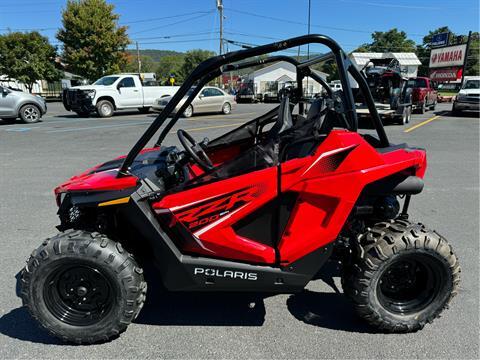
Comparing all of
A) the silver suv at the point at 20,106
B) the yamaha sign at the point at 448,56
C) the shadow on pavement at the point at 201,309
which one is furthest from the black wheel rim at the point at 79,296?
the yamaha sign at the point at 448,56

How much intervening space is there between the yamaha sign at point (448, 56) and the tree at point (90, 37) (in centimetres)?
3334

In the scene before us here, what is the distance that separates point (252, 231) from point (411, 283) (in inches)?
49.8

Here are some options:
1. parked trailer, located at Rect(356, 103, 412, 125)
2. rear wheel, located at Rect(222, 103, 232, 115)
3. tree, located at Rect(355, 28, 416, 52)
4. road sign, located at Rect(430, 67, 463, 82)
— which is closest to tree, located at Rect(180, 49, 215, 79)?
tree, located at Rect(355, 28, 416, 52)

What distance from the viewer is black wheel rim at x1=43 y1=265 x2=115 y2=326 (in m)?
2.41

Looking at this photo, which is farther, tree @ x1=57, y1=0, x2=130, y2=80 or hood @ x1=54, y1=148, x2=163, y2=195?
tree @ x1=57, y1=0, x2=130, y2=80

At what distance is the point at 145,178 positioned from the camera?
8.27 ft

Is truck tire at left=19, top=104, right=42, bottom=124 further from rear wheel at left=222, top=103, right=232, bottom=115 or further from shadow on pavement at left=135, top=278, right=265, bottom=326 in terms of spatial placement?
shadow on pavement at left=135, top=278, right=265, bottom=326

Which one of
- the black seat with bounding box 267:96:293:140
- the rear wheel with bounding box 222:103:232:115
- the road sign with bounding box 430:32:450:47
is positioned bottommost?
the rear wheel with bounding box 222:103:232:115

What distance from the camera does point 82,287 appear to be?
2434 millimetres

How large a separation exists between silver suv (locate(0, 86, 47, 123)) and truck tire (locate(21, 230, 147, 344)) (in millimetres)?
14426

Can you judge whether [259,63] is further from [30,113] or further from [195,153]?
[30,113]

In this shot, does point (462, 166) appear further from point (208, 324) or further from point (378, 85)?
point (378, 85)

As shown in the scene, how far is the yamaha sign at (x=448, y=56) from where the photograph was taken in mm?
37228

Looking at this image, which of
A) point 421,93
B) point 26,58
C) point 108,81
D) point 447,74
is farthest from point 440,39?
point 26,58
